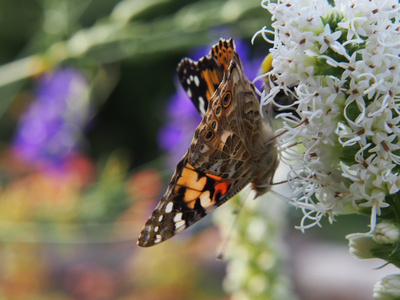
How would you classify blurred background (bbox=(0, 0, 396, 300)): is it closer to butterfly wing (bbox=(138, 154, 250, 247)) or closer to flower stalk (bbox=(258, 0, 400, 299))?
butterfly wing (bbox=(138, 154, 250, 247))

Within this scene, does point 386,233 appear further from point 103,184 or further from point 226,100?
point 103,184

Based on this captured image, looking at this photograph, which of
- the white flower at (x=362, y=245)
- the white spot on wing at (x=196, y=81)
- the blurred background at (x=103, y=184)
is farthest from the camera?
the blurred background at (x=103, y=184)

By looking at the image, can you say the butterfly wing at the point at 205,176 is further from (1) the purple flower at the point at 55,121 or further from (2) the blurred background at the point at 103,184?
(1) the purple flower at the point at 55,121

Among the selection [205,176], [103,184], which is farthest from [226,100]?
[103,184]

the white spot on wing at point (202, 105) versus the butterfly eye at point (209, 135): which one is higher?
the white spot on wing at point (202, 105)

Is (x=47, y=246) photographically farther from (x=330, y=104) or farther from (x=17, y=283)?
(x=330, y=104)

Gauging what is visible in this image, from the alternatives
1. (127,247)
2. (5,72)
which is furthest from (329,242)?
(5,72)

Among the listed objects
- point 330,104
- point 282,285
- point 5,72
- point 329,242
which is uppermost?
point 5,72

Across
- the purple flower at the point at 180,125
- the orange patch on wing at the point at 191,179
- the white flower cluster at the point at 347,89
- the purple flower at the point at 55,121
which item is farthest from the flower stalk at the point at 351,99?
the purple flower at the point at 55,121
